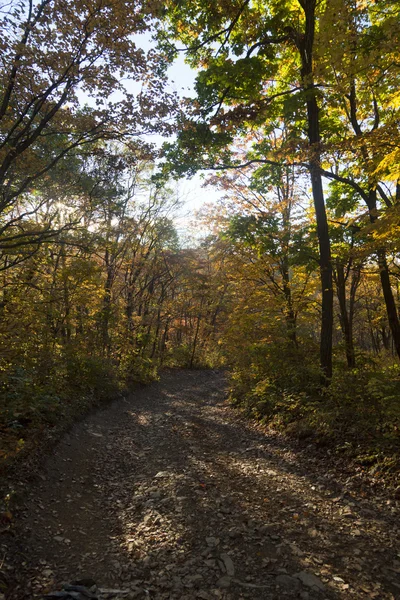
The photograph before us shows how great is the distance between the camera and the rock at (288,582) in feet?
10.6

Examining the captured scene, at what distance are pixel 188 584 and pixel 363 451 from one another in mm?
4040

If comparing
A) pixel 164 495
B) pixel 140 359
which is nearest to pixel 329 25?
pixel 164 495

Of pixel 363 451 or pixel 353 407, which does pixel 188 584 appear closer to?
pixel 363 451

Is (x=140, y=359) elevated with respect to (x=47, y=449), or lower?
elevated

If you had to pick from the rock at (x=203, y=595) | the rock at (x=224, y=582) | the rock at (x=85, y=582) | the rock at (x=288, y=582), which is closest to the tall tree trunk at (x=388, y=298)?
the rock at (x=288, y=582)

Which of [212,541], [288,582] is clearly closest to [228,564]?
[212,541]

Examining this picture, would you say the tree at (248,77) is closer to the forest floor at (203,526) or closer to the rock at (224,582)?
the forest floor at (203,526)

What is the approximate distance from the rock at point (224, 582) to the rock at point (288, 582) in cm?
50

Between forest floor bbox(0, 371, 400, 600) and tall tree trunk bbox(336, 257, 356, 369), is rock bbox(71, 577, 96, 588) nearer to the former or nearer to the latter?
forest floor bbox(0, 371, 400, 600)

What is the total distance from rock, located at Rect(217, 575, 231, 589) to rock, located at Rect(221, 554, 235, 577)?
59mm

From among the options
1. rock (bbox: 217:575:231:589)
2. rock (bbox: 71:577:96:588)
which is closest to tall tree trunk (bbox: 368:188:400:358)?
rock (bbox: 217:575:231:589)

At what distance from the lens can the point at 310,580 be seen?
3.29 metres

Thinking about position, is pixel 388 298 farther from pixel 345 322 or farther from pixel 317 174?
pixel 317 174

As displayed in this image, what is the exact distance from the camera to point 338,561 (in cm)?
359
